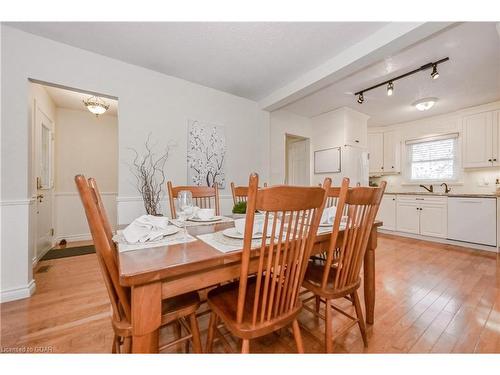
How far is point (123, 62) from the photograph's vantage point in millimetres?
2525

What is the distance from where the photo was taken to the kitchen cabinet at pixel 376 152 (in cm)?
500

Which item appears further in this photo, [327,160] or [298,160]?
[298,160]

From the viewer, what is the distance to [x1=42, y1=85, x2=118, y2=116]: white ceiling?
122 inches

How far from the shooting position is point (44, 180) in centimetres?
325

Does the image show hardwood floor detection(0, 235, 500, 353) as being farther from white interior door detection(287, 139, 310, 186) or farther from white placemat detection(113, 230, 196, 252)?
white interior door detection(287, 139, 310, 186)

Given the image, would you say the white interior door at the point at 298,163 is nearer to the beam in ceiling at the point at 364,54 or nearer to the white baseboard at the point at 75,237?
the beam in ceiling at the point at 364,54

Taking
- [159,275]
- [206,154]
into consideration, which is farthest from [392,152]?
[159,275]

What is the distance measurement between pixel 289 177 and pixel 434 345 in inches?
157

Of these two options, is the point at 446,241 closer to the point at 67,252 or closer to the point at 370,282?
the point at 370,282

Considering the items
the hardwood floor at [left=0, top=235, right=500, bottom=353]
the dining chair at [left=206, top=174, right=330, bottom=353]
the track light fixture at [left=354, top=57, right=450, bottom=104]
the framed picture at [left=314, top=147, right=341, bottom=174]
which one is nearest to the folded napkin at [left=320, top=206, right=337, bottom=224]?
the dining chair at [left=206, top=174, right=330, bottom=353]

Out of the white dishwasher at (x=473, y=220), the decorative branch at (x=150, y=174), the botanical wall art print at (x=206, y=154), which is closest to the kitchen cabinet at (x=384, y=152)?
the white dishwasher at (x=473, y=220)

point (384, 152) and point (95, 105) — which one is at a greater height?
point (95, 105)

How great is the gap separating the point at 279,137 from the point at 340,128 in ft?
3.77

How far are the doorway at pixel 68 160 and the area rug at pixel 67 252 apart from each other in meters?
0.08
